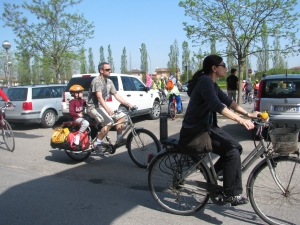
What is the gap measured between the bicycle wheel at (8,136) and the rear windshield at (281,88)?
633 centimetres

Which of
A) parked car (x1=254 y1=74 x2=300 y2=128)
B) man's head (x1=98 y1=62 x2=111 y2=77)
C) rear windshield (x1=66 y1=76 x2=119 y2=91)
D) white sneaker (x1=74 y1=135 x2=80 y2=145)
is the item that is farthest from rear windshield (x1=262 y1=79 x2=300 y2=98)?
rear windshield (x1=66 y1=76 x2=119 y2=91)

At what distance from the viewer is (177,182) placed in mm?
3850

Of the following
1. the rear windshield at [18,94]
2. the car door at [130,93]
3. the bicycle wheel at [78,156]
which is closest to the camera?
the bicycle wheel at [78,156]

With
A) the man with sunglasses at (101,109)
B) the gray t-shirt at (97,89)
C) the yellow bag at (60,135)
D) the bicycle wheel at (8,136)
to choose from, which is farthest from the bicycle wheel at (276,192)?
the bicycle wheel at (8,136)

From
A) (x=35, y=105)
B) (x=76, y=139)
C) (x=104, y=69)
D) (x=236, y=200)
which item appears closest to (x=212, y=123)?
(x=236, y=200)

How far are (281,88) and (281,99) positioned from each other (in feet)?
1.01

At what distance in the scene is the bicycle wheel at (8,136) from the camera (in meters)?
7.66

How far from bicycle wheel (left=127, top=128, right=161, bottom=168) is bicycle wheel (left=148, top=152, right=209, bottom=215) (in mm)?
1780

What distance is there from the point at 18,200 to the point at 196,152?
8.85 feet

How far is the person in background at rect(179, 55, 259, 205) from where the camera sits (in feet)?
11.0

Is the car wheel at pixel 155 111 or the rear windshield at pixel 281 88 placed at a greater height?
the rear windshield at pixel 281 88

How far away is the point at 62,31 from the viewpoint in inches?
810

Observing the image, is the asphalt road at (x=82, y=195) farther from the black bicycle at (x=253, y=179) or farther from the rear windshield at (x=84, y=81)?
the rear windshield at (x=84, y=81)

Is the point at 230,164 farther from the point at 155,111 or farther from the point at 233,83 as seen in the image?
the point at 233,83
